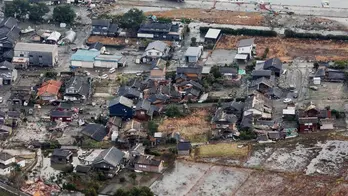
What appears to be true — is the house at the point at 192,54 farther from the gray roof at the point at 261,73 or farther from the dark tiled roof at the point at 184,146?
the dark tiled roof at the point at 184,146

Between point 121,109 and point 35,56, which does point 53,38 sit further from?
point 121,109

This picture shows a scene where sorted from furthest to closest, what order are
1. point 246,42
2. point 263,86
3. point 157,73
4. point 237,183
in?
point 246,42 → point 157,73 → point 263,86 → point 237,183

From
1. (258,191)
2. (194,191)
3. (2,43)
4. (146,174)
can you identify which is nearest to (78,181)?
(146,174)

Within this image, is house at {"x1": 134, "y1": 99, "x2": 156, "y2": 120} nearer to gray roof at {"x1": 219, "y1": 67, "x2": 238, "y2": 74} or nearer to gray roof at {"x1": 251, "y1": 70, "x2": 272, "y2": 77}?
gray roof at {"x1": 219, "y1": 67, "x2": 238, "y2": 74}

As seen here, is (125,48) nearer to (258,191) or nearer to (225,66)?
(225,66)

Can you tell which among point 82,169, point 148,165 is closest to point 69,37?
point 82,169

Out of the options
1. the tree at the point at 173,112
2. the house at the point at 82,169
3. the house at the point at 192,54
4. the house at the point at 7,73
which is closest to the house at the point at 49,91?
the house at the point at 7,73

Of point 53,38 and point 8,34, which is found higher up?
point 8,34
